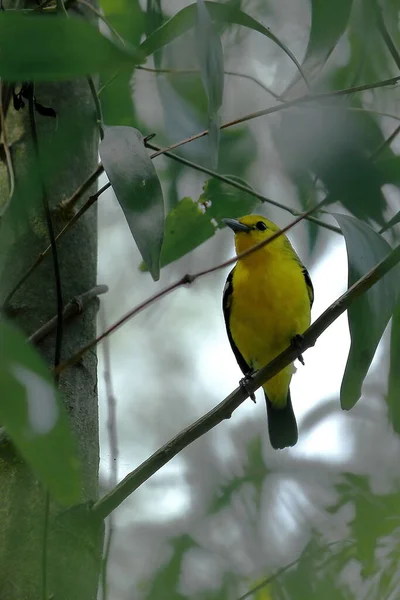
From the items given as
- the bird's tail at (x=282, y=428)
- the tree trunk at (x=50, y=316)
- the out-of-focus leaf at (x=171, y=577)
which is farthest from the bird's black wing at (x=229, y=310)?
the out-of-focus leaf at (x=171, y=577)

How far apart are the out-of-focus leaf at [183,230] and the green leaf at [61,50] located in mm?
1353

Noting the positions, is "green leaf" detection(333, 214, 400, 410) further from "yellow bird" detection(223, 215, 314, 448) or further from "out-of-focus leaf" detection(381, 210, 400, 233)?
"yellow bird" detection(223, 215, 314, 448)

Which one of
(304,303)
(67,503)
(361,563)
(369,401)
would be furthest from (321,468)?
(67,503)

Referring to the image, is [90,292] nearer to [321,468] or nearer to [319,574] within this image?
[319,574]

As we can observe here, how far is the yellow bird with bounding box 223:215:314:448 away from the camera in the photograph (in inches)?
134

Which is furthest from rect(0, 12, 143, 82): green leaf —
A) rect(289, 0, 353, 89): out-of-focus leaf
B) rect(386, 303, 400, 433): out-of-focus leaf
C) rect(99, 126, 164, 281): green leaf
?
rect(386, 303, 400, 433): out-of-focus leaf

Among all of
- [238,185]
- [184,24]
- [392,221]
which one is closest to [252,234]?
[238,185]

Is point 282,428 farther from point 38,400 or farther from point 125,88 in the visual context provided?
point 38,400

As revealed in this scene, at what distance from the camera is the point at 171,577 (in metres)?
1.42

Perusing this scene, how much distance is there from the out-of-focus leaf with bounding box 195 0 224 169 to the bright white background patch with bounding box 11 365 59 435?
0.56 metres

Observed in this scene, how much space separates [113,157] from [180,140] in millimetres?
549

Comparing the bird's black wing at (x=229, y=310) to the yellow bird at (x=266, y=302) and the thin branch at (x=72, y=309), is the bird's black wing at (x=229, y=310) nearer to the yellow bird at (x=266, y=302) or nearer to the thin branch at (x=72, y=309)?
the yellow bird at (x=266, y=302)

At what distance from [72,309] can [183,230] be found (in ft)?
1.62

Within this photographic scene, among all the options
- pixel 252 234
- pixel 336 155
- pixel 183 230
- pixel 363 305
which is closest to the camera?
pixel 336 155
